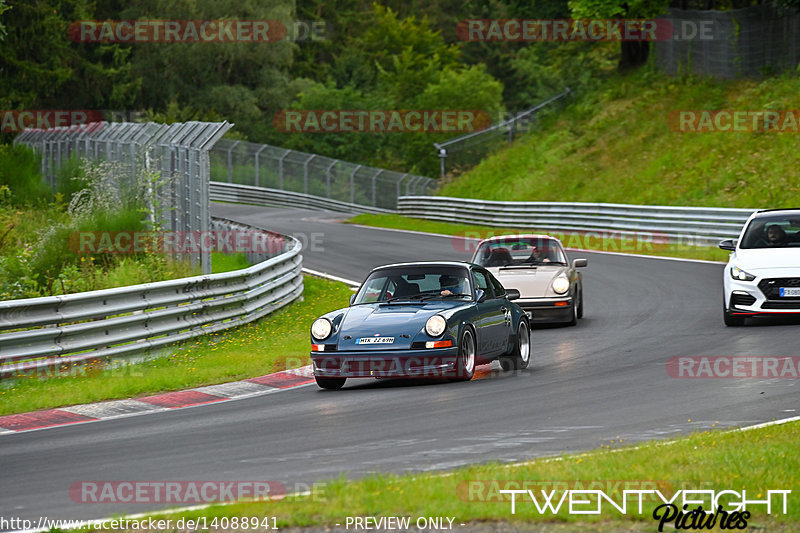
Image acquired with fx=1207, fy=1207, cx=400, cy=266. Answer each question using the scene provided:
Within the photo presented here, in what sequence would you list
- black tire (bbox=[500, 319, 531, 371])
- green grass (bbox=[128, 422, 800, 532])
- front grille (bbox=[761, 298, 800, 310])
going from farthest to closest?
1. front grille (bbox=[761, 298, 800, 310])
2. black tire (bbox=[500, 319, 531, 371])
3. green grass (bbox=[128, 422, 800, 532])

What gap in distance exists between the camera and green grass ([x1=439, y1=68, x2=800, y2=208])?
1470 inches

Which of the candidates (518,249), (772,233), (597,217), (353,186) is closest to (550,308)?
(518,249)

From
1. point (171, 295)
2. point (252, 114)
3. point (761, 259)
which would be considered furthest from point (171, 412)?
point (252, 114)

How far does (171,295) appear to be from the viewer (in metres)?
16.5

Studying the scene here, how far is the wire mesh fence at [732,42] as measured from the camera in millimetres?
41031

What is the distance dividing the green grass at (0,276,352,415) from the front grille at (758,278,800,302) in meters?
6.31

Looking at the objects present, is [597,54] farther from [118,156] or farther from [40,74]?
[118,156]

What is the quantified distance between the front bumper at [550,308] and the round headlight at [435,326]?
5975mm

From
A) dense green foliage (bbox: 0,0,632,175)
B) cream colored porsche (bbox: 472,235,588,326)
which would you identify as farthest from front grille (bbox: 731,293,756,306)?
dense green foliage (bbox: 0,0,632,175)

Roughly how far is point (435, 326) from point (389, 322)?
56cm

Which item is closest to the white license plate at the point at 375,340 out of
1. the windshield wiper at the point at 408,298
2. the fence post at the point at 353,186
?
the windshield wiper at the point at 408,298

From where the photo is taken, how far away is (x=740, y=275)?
55.5 ft

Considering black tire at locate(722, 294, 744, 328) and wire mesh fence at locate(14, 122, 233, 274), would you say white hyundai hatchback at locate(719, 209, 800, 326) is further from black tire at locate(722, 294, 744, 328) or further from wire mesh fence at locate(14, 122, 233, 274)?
wire mesh fence at locate(14, 122, 233, 274)

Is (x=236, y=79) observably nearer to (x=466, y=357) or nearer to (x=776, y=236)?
(x=776, y=236)
